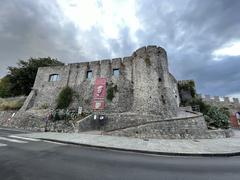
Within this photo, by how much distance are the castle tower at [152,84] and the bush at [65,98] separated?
931cm

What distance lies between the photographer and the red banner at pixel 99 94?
1595 cm

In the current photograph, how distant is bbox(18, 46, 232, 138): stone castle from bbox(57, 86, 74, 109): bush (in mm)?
696

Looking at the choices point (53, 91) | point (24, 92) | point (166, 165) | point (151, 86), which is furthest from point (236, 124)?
point (24, 92)

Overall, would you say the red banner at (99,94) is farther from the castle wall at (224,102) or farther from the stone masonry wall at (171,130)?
the castle wall at (224,102)

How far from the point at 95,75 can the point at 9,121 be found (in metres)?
12.1

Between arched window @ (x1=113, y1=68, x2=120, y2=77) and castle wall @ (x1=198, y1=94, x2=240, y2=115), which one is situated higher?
arched window @ (x1=113, y1=68, x2=120, y2=77)

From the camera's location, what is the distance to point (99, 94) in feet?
53.9

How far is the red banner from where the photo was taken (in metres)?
16.0

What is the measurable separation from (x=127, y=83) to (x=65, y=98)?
8.97 metres

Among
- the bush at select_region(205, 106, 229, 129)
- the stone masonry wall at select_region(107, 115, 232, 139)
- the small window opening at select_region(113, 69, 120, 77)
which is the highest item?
the small window opening at select_region(113, 69, 120, 77)

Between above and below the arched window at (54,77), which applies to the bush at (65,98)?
below

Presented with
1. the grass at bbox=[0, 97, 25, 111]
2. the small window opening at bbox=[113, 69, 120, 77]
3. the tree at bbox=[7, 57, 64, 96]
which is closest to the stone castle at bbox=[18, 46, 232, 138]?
the small window opening at bbox=[113, 69, 120, 77]

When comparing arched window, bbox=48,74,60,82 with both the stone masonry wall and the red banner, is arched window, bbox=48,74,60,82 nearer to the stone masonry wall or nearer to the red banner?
the red banner

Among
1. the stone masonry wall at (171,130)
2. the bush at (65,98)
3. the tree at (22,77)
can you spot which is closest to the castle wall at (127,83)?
the bush at (65,98)
